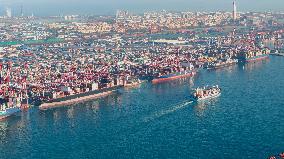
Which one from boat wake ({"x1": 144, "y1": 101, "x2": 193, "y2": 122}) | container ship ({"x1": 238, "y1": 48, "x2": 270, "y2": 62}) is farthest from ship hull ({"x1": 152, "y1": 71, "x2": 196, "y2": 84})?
container ship ({"x1": 238, "y1": 48, "x2": 270, "y2": 62})

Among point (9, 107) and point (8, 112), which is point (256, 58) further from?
point (8, 112)

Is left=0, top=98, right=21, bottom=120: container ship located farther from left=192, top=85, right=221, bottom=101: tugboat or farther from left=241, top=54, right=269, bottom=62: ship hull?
left=241, top=54, right=269, bottom=62: ship hull

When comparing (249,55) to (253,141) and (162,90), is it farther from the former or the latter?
(253,141)

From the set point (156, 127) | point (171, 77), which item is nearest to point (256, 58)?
point (171, 77)

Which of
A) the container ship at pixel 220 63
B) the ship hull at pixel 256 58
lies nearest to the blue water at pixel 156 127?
the container ship at pixel 220 63

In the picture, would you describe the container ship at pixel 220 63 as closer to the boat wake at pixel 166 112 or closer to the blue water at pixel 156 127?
the blue water at pixel 156 127

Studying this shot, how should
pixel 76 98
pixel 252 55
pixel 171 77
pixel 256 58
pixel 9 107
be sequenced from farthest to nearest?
pixel 252 55, pixel 256 58, pixel 171 77, pixel 76 98, pixel 9 107
